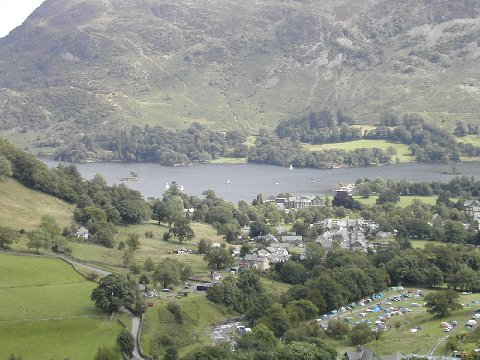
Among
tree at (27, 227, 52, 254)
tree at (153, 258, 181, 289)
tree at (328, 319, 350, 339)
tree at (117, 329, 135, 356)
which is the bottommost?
tree at (328, 319, 350, 339)

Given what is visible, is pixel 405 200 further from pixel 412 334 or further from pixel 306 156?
pixel 412 334

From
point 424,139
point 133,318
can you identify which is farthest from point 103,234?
point 424,139

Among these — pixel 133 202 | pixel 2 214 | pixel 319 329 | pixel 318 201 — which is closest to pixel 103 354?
pixel 319 329

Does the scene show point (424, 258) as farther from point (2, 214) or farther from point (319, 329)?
point (2, 214)

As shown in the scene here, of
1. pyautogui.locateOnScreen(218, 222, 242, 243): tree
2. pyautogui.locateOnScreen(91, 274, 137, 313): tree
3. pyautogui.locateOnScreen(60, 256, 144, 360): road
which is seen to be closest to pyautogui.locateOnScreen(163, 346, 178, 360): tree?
pyautogui.locateOnScreen(60, 256, 144, 360): road

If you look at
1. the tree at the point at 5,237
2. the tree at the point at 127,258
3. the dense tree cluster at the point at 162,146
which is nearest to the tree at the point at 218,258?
the tree at the point at 127,258

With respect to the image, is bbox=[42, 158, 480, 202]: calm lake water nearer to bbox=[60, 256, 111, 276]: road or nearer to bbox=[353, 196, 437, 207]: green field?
bbox=[353, 196, 437, 207]: green field
